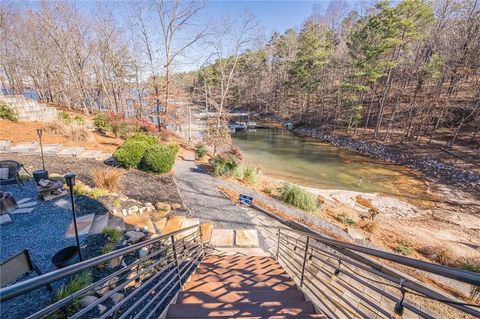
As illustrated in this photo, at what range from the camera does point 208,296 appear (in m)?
2.45

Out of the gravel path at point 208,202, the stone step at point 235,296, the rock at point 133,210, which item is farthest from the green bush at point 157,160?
the stone step at point 235,296

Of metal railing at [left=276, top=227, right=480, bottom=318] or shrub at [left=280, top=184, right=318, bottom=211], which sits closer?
metal railing at [left=276, top=227, right=480, bottom=318]

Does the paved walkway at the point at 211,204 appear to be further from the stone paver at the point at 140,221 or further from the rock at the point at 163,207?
the stone paver at the point at 140,221

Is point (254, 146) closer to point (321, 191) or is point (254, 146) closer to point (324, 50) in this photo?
point (321, 191)

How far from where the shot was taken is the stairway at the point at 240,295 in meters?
2.05

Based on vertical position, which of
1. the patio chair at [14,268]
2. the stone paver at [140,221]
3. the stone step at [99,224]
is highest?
the patio chair at [14,268]

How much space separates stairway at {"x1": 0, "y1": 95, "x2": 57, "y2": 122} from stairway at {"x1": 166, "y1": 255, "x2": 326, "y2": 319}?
11.5m

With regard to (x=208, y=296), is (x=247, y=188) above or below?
below

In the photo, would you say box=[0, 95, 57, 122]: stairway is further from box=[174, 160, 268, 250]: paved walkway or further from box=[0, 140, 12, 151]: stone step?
box=[174, 160, 268, 250]: paved walkway

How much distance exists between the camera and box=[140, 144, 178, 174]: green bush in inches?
300

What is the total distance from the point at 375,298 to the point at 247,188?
18.1ft

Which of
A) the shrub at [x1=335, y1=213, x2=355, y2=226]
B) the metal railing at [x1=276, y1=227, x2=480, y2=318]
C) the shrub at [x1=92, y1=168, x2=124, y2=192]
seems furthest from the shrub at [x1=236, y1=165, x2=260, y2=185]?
the metal railing at [x1=276, y1=227, x2=480, y2=318]

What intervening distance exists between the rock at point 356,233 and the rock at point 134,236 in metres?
5.24

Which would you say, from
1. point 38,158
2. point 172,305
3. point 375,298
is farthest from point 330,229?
point 38,158
